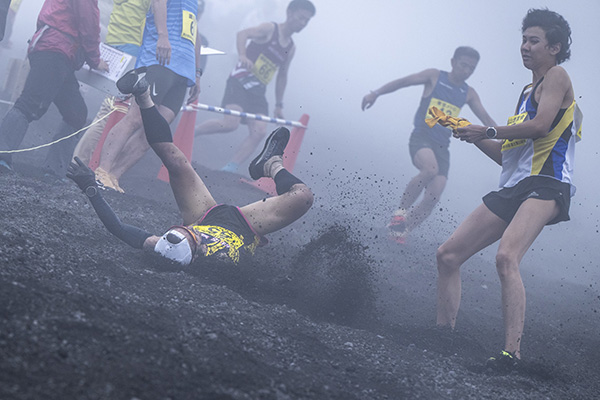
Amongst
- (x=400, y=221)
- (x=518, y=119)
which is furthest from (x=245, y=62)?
(x=518, y=119)

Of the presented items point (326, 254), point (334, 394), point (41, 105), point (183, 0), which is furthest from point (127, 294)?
point (183, 0)

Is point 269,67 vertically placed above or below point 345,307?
above

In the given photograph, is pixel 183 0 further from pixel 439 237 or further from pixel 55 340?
pixel 439 237

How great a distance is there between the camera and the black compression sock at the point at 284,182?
11.8 feet

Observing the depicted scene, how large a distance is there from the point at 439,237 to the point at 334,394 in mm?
7900

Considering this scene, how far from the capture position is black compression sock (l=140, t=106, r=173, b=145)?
11.5 feet

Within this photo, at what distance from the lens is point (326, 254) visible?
12.8 feet

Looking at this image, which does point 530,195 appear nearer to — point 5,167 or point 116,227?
point 116,227

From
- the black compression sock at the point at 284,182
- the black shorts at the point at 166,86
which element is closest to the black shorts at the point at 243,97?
the black shorts at the point at 166,86

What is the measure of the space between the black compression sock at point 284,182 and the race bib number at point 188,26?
199cm

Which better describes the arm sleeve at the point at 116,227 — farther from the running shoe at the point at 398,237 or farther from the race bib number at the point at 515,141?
the running shoe at the point at 398,237

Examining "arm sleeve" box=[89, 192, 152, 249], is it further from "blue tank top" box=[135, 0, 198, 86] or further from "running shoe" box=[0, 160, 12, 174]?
"blue tank top" box=[135, 0, 198, 86]

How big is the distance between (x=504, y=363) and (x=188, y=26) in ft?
12.3

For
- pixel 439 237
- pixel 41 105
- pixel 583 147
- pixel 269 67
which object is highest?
pixel 583 147
